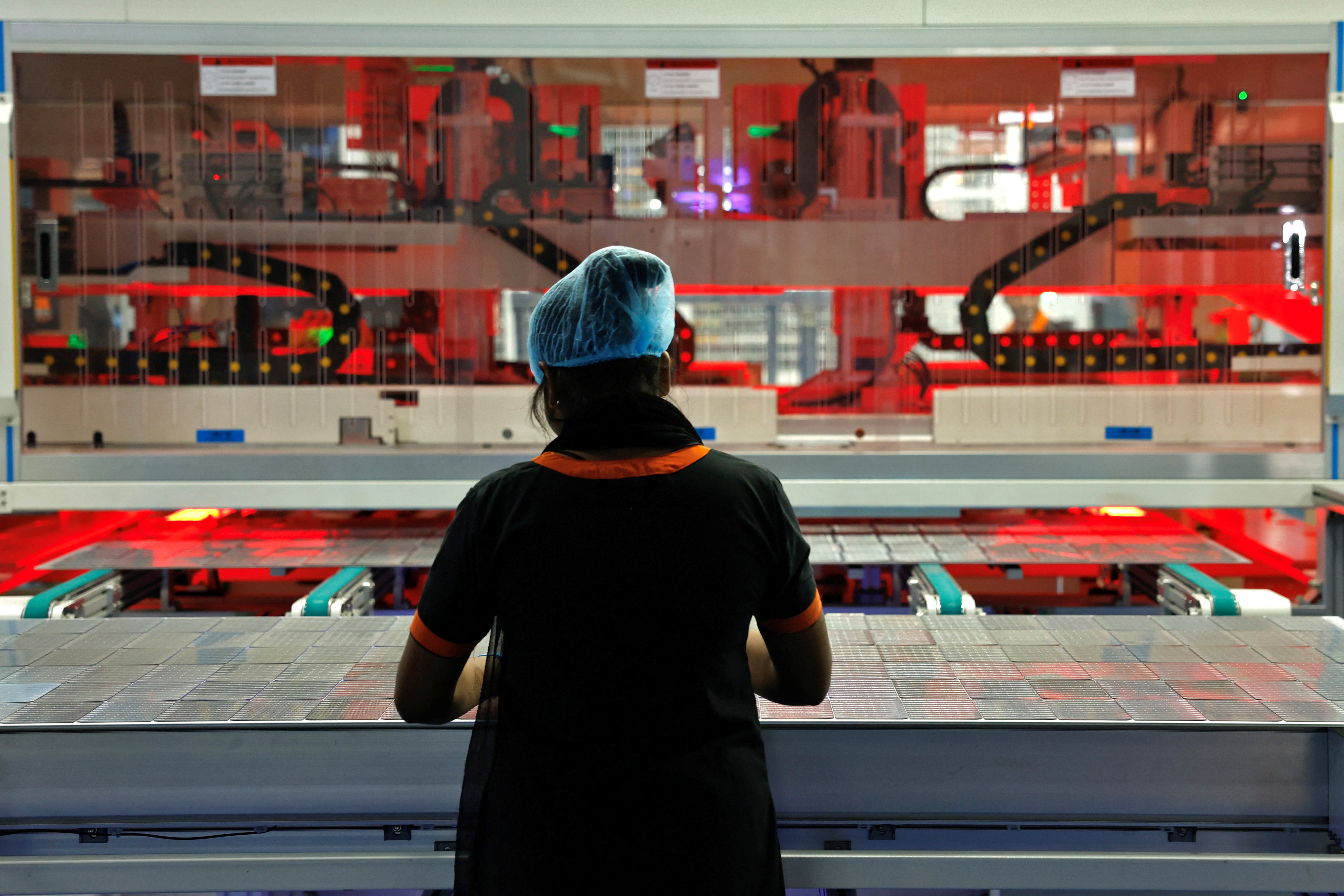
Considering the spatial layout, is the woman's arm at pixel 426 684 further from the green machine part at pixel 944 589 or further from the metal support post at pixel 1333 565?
the metal support post at pixel 1333 565

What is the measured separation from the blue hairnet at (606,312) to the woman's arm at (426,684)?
14.9 inches

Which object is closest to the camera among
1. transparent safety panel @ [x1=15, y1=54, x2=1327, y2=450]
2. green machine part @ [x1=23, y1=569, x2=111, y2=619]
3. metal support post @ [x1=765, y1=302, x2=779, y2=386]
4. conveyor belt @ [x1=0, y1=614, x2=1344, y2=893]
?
conveyor belt @ [x1=0, y1=614, x2=1344, y2=893]

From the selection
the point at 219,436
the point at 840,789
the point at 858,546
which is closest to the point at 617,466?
the point at 840,789

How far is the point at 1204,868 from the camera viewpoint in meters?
1.36

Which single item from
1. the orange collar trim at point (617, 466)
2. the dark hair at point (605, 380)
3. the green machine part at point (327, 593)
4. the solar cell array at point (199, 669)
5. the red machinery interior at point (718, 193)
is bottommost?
the solar cell array at point (199, 669)

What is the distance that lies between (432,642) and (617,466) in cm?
30

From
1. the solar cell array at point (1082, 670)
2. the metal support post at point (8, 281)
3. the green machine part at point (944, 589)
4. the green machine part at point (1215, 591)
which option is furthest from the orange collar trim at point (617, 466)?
the metal support post at point (8, 281)

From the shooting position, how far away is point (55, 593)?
2082 mm

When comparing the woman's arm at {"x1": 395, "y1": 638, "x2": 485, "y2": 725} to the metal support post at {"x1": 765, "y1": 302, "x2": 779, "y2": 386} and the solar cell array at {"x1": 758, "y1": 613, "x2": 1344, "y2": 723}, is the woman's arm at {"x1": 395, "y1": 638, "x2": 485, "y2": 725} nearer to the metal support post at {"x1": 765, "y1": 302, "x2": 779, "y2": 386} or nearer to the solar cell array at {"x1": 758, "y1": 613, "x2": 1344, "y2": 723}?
the solar cell array at {"x1": 758, "y1": 613, "x2": 1344, "y2": 723}

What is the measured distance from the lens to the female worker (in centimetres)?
100

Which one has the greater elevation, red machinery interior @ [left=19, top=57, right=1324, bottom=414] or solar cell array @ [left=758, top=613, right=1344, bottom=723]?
red machinery interior @ [left=19, top=57, right=1324, bottom=414]

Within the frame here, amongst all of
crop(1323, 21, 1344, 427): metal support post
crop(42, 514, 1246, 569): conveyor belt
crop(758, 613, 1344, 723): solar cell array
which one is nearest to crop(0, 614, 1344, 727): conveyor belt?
crop(758, 613, 1344, 723): solar cell array

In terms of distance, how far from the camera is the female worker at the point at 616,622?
100cm

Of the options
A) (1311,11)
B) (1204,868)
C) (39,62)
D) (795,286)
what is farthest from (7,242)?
(1311,11)
